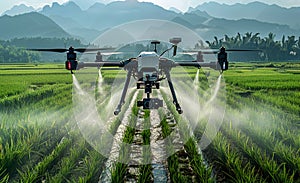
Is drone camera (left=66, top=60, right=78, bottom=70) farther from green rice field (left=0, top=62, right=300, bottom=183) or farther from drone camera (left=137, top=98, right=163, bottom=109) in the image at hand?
green rice field (left=0, top=62, right=300, bottom=183)

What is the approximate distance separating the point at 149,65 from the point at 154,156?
9.01ft

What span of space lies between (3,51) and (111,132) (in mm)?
87328

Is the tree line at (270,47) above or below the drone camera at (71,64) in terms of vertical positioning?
above

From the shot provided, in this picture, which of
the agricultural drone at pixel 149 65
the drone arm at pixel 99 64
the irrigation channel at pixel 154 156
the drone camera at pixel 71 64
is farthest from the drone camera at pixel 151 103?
the irrigation channel at pixel 154 156

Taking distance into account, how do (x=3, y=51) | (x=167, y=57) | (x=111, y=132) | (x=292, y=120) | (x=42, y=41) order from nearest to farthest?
(x=167, y=57)
(x=111, y=132)
(x=292, y=120)
(x=3, y=51)
(x=42, y=41)

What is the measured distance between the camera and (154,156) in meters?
5.02

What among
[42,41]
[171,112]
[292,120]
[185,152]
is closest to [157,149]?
[185,152]

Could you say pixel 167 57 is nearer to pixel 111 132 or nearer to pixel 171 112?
pixel 111 132

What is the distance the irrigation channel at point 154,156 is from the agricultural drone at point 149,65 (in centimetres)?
55

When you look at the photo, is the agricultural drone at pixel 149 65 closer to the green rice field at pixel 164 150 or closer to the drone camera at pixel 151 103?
the drone camera at pixel 151 103

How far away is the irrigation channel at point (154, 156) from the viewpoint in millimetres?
3982

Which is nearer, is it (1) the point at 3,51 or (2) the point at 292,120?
(2) the point at 292,120

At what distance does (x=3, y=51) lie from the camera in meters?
82.1

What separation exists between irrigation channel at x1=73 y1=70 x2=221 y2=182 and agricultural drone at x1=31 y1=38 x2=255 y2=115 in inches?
21.5
